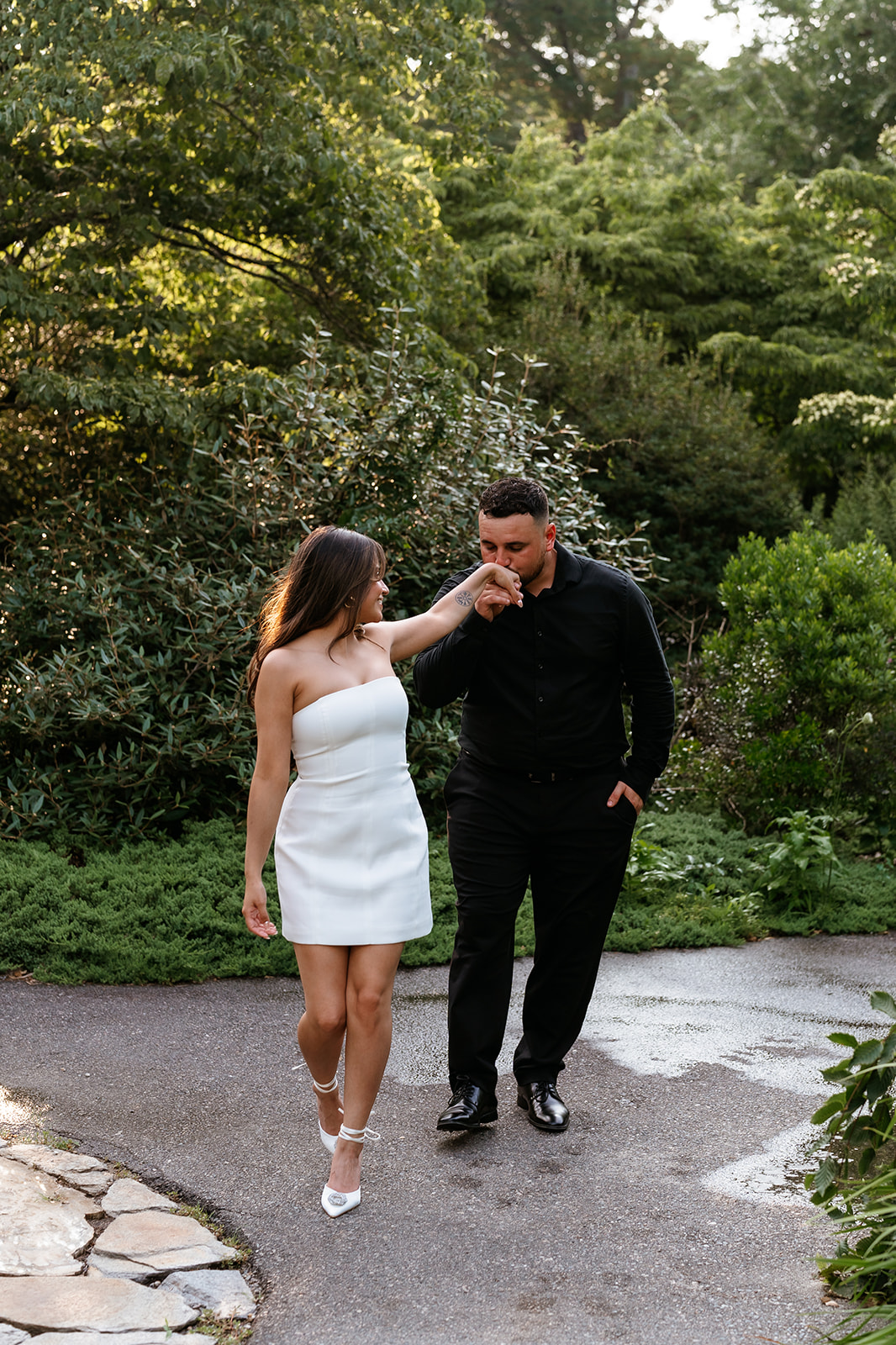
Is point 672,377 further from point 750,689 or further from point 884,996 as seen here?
point 884,996

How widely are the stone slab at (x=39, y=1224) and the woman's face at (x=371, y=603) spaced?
1805mm


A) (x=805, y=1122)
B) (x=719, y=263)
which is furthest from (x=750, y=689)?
(x=719, y=263)

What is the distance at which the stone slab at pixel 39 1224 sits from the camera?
3053 mm

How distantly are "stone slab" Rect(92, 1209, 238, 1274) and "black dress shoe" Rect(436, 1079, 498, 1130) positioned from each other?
88 cm

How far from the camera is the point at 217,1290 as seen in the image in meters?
3.01

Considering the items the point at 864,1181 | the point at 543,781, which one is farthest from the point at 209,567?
the point at 864,1181

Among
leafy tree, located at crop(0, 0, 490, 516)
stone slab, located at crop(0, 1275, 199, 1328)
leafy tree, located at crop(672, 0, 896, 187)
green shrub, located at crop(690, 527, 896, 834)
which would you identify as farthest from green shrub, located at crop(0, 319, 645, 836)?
leafy tree, located at crop(672, 0, 896, 187)

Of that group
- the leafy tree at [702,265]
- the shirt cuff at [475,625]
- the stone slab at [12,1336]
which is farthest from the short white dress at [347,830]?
the leafy tree at [702,265]

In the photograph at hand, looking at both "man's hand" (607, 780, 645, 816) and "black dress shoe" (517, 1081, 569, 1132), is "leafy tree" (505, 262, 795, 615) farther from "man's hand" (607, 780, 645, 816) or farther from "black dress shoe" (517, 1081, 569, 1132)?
"black dress shoe" (517, 1081, 569, 1132)

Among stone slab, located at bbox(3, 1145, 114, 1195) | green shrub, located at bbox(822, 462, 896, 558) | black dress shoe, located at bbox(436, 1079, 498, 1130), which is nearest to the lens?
stone slab, located at bbox(3, 1145, 114, 1195)

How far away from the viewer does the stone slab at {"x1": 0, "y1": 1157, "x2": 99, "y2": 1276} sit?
3053 millimetres

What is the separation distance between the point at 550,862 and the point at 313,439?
425 centimetres

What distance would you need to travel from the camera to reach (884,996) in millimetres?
2930

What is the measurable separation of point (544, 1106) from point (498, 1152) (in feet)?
0.89
